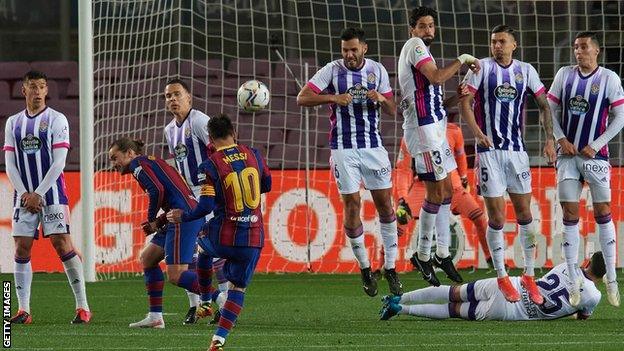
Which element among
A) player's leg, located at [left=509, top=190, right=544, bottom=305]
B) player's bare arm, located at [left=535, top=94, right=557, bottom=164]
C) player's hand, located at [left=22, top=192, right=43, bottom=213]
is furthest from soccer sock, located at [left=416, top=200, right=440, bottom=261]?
player's hand, located at [left=22, top=192, right=43, bottom=213]

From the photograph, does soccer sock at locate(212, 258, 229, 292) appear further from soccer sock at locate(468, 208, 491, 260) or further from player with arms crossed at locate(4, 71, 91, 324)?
soccer sock at locate(468, 208, 491, 260)

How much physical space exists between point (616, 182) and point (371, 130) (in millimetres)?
5599

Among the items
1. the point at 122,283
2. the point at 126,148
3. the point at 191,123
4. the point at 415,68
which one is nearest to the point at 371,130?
the point at 415,68

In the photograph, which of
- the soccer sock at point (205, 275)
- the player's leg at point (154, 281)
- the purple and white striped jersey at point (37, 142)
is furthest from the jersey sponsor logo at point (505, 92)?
the purple and white striped jersey at point (37, 142)

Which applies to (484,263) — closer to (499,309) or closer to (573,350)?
(499,309)

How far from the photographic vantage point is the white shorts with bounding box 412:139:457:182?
10945mm

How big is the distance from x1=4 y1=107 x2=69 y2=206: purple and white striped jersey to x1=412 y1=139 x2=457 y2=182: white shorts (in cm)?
266

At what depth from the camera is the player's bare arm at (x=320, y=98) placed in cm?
1077

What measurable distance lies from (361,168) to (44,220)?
243 centimetres

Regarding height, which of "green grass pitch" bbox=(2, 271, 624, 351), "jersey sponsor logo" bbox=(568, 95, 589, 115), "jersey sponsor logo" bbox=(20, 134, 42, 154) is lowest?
"green grass pitch" bbox=(2, 271, 624, 351)

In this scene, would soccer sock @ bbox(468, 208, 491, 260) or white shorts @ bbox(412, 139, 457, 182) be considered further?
soccer sock @ bbox(468, 208, 491, 260)

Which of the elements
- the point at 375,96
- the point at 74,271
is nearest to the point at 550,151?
the point at 375,96

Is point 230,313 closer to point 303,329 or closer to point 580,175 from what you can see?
point 303,329

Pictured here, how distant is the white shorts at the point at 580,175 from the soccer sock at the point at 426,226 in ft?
3.43
